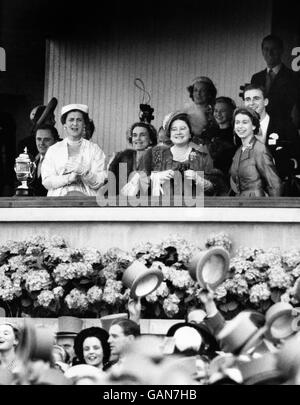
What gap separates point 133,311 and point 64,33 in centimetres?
340

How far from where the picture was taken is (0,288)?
13.0m

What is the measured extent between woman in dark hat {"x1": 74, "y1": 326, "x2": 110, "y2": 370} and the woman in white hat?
5.98 ft

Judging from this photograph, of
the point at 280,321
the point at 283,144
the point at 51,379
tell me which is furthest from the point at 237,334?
the point at 283,144

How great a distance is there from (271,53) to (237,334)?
3354 mm

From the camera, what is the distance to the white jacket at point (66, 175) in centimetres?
1375

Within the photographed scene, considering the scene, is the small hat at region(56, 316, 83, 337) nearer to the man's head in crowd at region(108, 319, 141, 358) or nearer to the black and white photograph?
the black and white photograph

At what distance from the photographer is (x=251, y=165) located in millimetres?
13461

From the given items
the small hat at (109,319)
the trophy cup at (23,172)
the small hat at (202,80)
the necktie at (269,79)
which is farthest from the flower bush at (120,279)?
the small hat at (202,80)

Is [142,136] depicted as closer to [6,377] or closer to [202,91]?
[202,91]

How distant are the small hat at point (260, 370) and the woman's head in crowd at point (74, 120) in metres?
3.37

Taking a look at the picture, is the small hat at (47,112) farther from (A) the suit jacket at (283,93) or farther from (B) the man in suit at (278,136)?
(A) the suit jacket at (283,93)

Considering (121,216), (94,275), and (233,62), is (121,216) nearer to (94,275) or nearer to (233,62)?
(94,275)

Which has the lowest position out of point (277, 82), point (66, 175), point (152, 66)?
point (66, 175)

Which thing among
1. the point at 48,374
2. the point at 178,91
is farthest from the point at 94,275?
the point at 178,91
